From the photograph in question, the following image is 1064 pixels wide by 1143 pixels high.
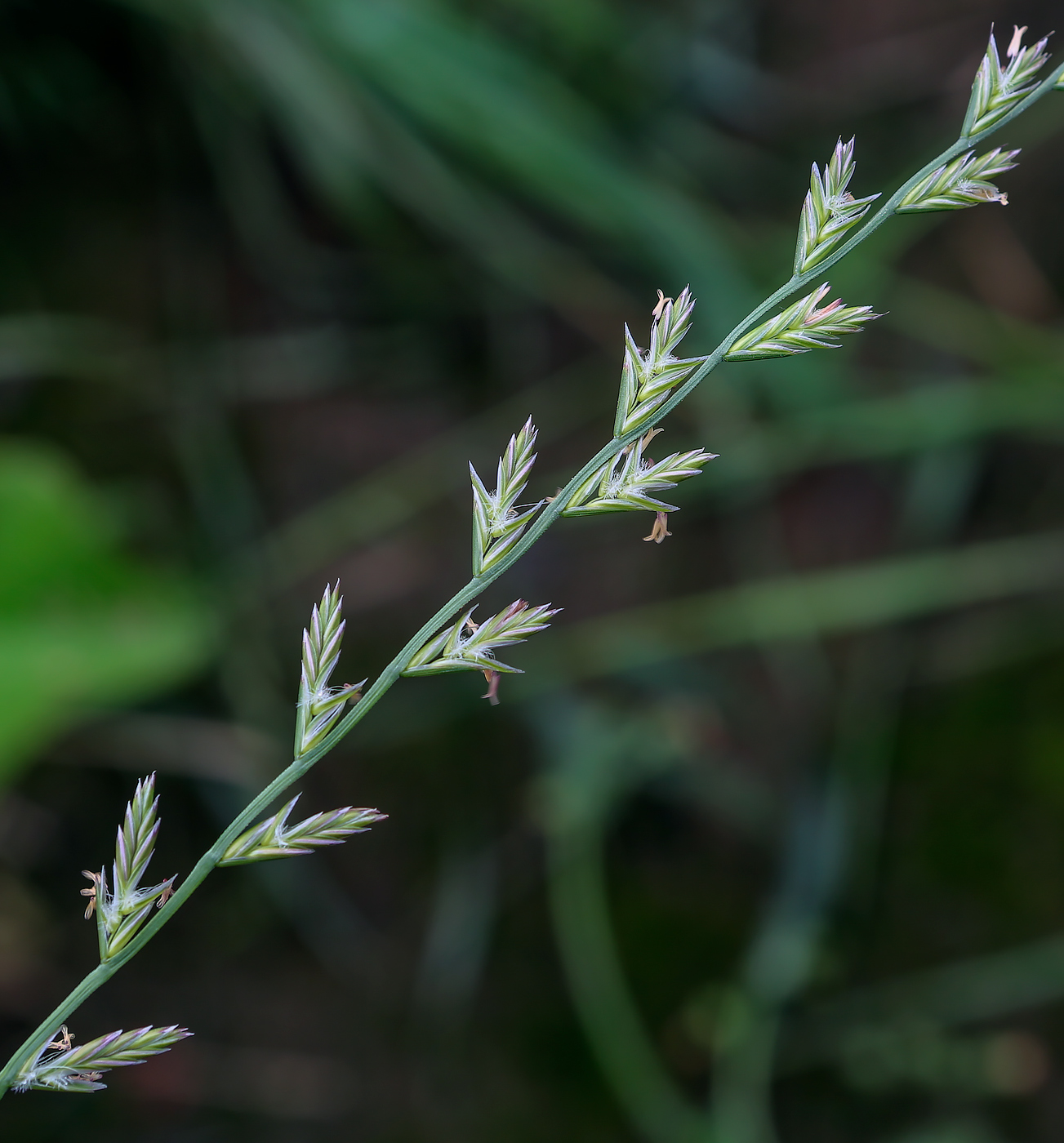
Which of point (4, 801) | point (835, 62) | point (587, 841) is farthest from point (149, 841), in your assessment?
point (835, 62)

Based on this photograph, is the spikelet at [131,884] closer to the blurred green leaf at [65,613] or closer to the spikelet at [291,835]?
the spikelet at [291,835]

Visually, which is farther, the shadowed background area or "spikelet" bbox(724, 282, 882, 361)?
the shadowed background area

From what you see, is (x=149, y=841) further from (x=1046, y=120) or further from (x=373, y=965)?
(x=1046, y=120)

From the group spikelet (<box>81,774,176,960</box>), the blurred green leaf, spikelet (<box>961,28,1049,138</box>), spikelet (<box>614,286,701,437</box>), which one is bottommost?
spikelet (<box>81,774,176,960</box>)

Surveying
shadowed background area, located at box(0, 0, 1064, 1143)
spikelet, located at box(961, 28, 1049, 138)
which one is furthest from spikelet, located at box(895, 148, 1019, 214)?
shadowed background area, located at box(0, 0, 1064, 1143)

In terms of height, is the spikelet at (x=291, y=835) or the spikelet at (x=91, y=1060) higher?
the spikelet at (x=291, y=835)

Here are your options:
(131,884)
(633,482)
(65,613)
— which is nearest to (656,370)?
(633,482)

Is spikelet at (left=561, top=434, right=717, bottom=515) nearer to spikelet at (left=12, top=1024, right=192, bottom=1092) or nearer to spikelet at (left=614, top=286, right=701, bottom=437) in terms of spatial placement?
spikelet at (left=614, top=286, right=701, bottom=437)

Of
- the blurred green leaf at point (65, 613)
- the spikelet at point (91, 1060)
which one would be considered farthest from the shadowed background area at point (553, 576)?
the spikelet at point (91, 1060)

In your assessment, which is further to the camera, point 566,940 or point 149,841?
point 566,940
